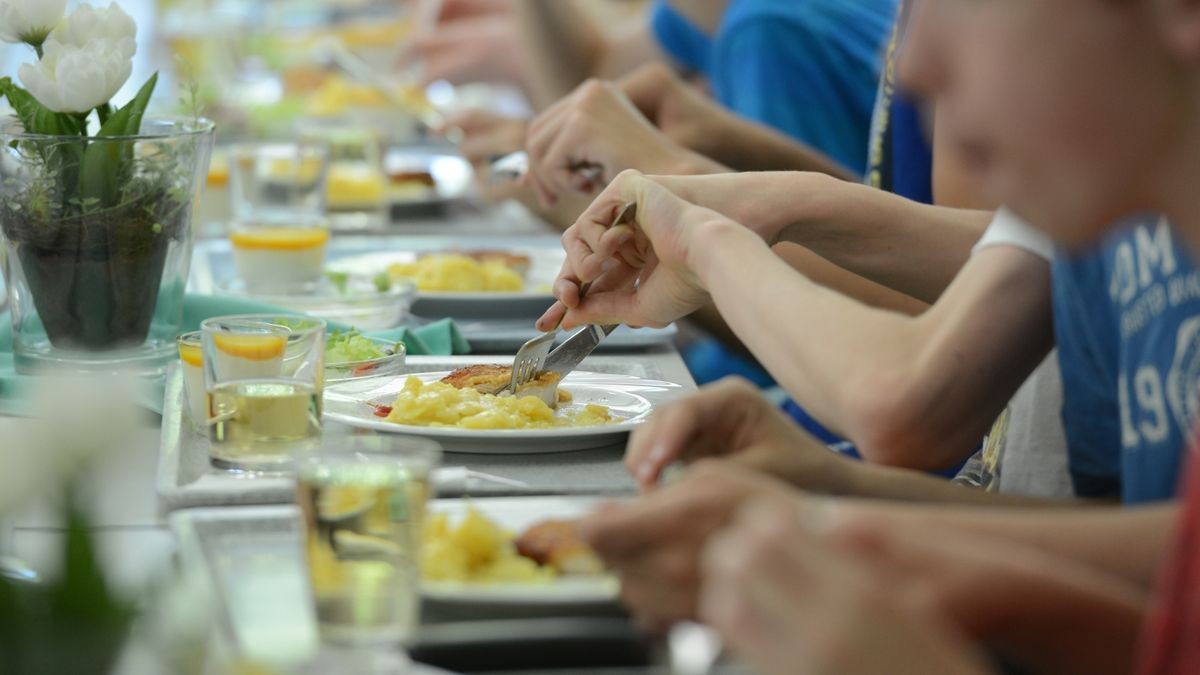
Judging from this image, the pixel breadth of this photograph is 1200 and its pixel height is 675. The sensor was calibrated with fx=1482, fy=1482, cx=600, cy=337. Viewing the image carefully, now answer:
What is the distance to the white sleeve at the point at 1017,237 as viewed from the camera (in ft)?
3.98

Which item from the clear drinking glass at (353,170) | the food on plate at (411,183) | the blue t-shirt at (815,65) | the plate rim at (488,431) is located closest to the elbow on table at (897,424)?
the plate rim at (488,431)

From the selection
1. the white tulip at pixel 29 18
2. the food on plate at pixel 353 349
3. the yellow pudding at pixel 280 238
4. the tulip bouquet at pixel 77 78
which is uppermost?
the white tulip at pixel 29 18

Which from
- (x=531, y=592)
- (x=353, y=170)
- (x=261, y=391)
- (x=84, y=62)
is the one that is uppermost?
(x=84, y=62)

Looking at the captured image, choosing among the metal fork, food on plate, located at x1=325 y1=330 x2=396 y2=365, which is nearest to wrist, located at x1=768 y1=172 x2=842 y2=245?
the metal fork

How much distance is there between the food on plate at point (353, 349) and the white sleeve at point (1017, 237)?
637 mm

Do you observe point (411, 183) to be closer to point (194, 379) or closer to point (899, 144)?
point (899, 144)

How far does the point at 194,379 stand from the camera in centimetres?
136

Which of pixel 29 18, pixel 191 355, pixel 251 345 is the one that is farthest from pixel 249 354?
pixel 29 18

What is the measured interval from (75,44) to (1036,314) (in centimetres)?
103

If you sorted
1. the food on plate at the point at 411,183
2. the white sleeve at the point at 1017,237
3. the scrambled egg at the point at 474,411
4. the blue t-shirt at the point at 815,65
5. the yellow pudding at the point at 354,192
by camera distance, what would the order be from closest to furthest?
the white sleeve at the point at 1017,237
the scrambled egg at the point at 474,411
the blue t-shirt at the point at 815,65
the yellow pudding at the point at 354,192
the food on plate at the point at 411,183

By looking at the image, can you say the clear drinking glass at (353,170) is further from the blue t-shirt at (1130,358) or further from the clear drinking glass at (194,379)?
the blue t-shirt at (1130,358)

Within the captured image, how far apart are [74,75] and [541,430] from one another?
2.11ft

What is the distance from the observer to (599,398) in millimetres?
1492

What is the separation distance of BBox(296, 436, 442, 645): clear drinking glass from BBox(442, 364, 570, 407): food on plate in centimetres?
53
